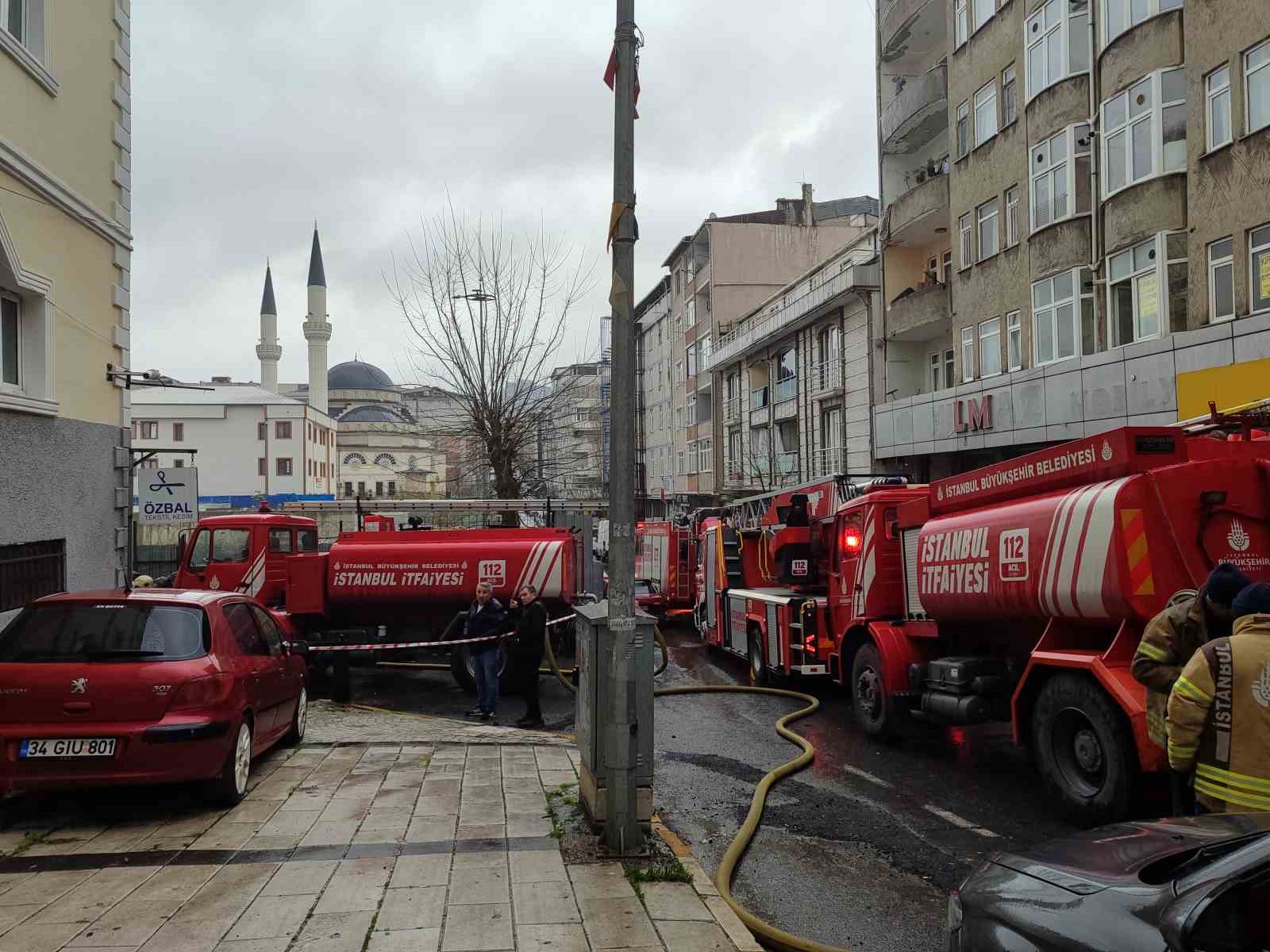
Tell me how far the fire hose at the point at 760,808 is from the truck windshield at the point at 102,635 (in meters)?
3.27

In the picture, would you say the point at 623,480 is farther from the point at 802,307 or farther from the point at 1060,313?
the point at 802,307

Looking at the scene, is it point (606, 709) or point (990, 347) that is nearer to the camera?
point (606, 709)

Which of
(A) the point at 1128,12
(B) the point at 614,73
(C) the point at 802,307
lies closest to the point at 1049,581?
(B) the point at 614,73

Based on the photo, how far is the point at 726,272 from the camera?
5034 cm

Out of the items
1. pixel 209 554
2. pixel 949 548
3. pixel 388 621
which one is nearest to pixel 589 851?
pixel 949 548

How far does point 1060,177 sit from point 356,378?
9902 centimetres

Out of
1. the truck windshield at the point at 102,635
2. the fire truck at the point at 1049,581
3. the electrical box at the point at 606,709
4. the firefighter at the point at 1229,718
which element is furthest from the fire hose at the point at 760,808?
the truck windshield at the point at 102,635

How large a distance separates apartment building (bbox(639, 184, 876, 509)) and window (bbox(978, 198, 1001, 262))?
75.4ft

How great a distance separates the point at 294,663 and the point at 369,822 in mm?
2856

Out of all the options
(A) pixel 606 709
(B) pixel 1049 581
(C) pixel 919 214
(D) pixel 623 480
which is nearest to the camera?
(D) pixel 623 480

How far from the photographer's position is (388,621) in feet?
51.8

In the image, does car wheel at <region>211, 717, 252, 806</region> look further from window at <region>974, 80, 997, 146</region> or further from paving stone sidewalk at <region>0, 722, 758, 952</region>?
window at <region>974, 80, 997, 146</region>

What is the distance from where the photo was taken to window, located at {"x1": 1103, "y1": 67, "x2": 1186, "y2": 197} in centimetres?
1803

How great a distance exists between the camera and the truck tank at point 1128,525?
7.04 m
